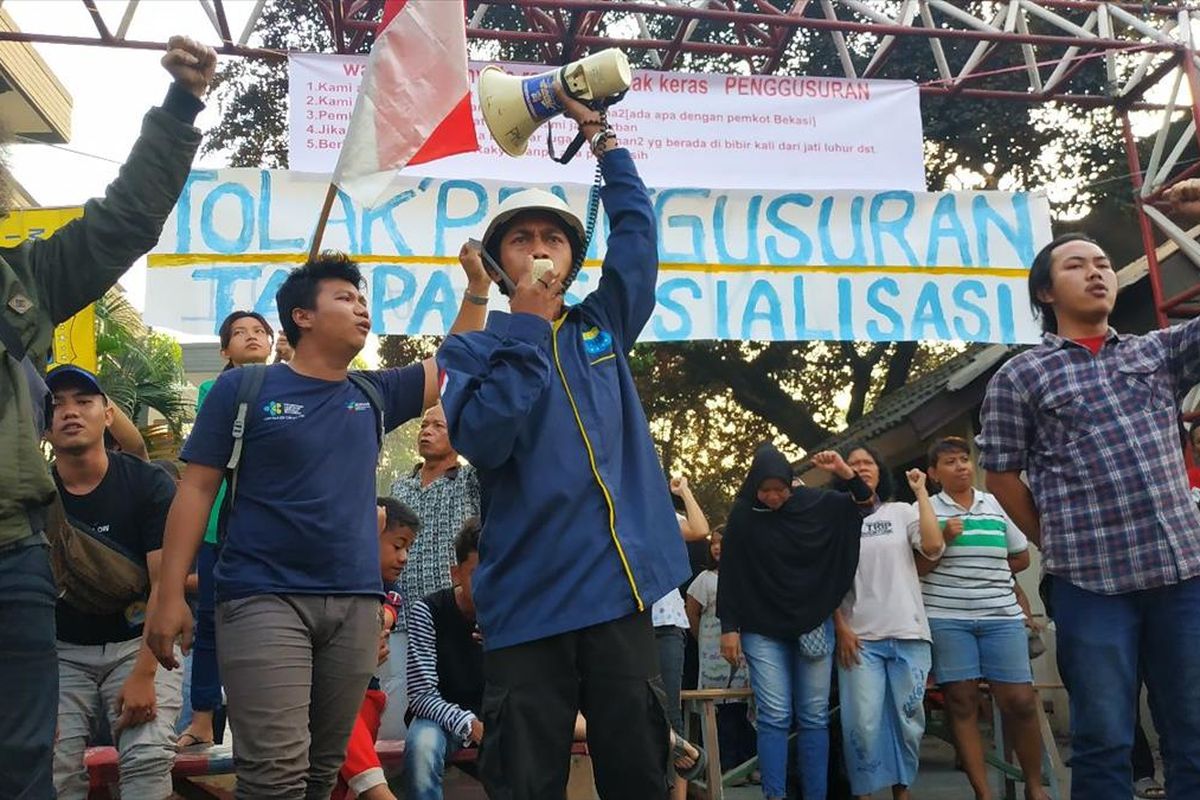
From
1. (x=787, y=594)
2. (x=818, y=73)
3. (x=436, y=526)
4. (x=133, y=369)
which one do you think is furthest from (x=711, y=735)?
(x=818, y=73)

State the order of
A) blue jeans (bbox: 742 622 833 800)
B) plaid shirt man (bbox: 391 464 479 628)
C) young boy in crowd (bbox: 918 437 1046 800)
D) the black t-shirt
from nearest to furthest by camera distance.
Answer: the black t-shirt → plaid shirt man (bbox: 391 464 479 628) → young boy in crowd (bbox: 918 437 1046 800) → blue jeans (bbox: 742 622 833 800)

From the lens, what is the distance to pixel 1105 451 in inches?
128

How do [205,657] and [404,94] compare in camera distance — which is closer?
[404,94]

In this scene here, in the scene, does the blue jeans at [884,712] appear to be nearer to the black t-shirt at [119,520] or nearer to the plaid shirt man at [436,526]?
the plaid shirt man at [436,526]

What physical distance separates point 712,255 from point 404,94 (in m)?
3.15

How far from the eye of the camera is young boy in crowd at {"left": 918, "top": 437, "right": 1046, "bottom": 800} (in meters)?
5.77

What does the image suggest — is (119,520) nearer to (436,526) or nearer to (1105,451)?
(436,526)

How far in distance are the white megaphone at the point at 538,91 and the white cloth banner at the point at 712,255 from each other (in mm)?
3363

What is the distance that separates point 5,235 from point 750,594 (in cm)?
428

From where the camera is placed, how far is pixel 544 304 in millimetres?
2746

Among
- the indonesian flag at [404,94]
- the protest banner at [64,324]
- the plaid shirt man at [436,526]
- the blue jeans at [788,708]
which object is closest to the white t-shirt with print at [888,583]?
the blue jeans at [788,708]

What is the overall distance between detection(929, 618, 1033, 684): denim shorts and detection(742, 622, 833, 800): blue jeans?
570 millimetres

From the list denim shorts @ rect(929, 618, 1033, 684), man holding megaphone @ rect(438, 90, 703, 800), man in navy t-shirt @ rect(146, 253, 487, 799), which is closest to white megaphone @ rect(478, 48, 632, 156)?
man holding megaphone @ rect(438, 90, 703, 800)

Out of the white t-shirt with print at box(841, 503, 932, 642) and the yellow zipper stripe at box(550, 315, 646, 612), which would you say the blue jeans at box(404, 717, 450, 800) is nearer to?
the yellow zipper stripe at box(550, 315, 646, 612)
